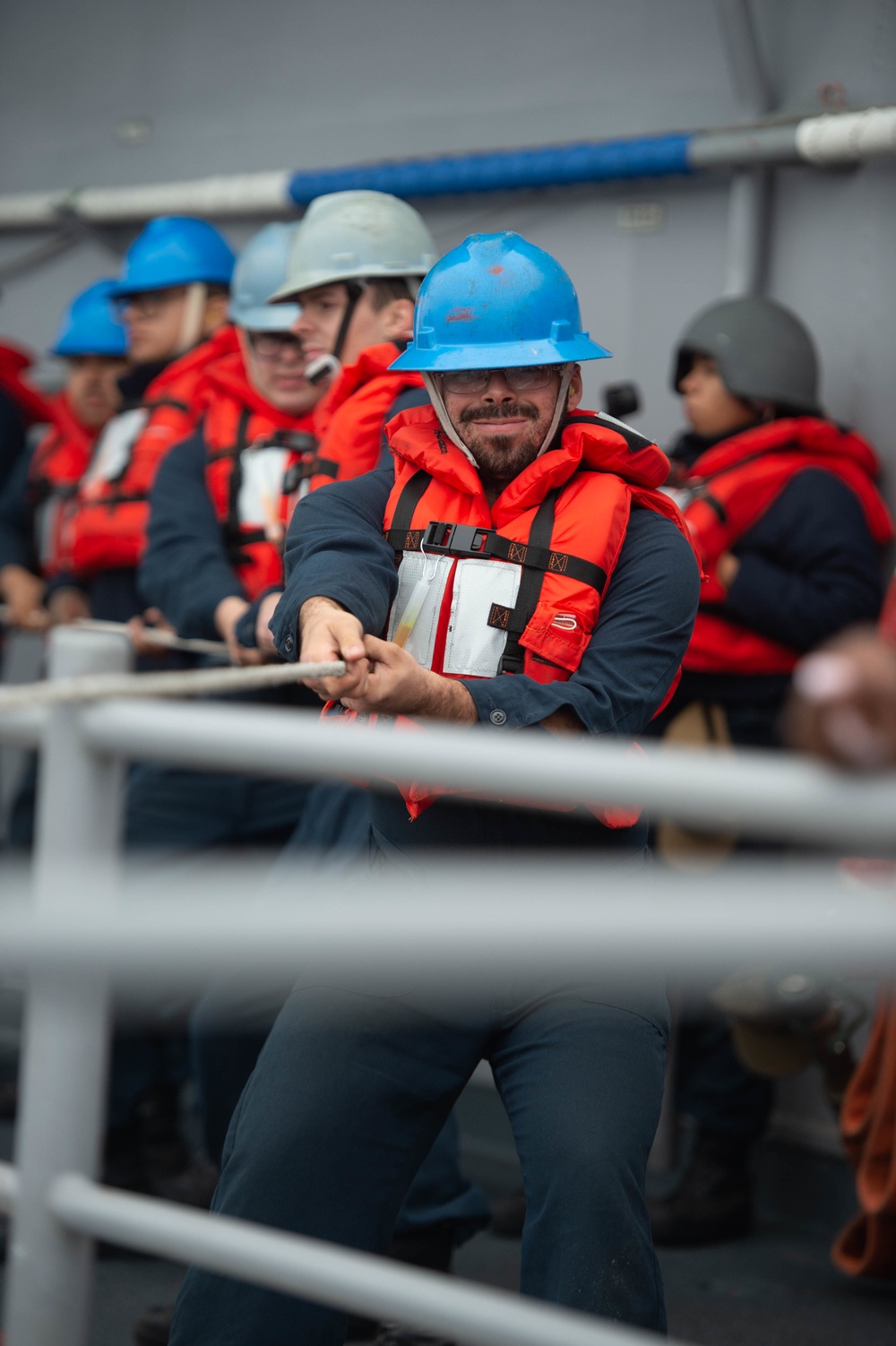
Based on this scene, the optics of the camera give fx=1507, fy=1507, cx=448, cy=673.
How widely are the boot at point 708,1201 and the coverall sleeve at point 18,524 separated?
2751mm

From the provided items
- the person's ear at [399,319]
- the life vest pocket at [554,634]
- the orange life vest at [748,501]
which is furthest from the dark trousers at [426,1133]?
the orange life vest at [748,501]

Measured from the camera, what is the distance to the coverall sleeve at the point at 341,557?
1875 millimetres

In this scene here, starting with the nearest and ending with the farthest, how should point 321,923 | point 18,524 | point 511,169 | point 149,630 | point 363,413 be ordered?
point 321,923, point 363,413, point 149,630, point 511,169, point 18,524

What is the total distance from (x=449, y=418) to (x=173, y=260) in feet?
7.39

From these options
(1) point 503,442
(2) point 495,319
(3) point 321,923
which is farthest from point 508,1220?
(3) point 321,923

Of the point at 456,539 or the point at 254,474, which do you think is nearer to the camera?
the point at 456,539

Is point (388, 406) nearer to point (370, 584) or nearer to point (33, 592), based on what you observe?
point (370, 584)

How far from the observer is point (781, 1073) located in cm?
318

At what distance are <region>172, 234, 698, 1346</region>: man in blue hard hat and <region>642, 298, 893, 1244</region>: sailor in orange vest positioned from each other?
4.61 feet

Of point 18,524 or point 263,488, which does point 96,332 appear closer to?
point 18,524

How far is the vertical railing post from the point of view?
129 cm

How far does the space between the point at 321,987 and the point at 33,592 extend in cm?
296

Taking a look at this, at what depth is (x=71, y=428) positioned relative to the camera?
474 cm

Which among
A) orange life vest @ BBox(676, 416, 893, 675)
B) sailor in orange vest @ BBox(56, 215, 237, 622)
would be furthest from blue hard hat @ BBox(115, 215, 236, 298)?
orange life vest @ BBox(676, 416, 893, 675)
